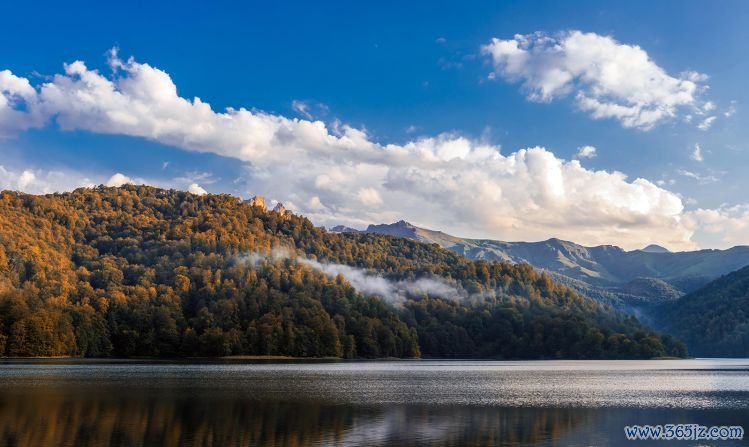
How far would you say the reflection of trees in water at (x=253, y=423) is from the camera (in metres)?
Result: 46.2

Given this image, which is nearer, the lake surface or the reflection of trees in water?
the reflection of trees in water

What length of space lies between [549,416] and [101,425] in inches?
1452

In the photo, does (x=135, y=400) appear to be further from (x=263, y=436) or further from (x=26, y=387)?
(x=263, y=436)

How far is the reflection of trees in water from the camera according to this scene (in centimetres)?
4622

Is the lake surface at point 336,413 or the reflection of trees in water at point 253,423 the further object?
the lake surface at point 336,413

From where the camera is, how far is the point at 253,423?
2143 inches

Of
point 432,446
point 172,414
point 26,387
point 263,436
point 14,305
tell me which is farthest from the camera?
point 14,305

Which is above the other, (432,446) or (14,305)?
(14,305)

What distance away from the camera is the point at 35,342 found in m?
186

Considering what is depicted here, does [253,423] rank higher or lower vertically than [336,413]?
higher

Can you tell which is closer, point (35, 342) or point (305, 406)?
point (305, 406)

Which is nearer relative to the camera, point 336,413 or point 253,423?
point 253,423

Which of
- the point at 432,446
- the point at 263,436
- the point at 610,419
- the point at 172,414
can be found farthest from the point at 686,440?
the point at 172,414

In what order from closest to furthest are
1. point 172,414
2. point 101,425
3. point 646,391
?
point 101,425, point 172,414, point 646,391
